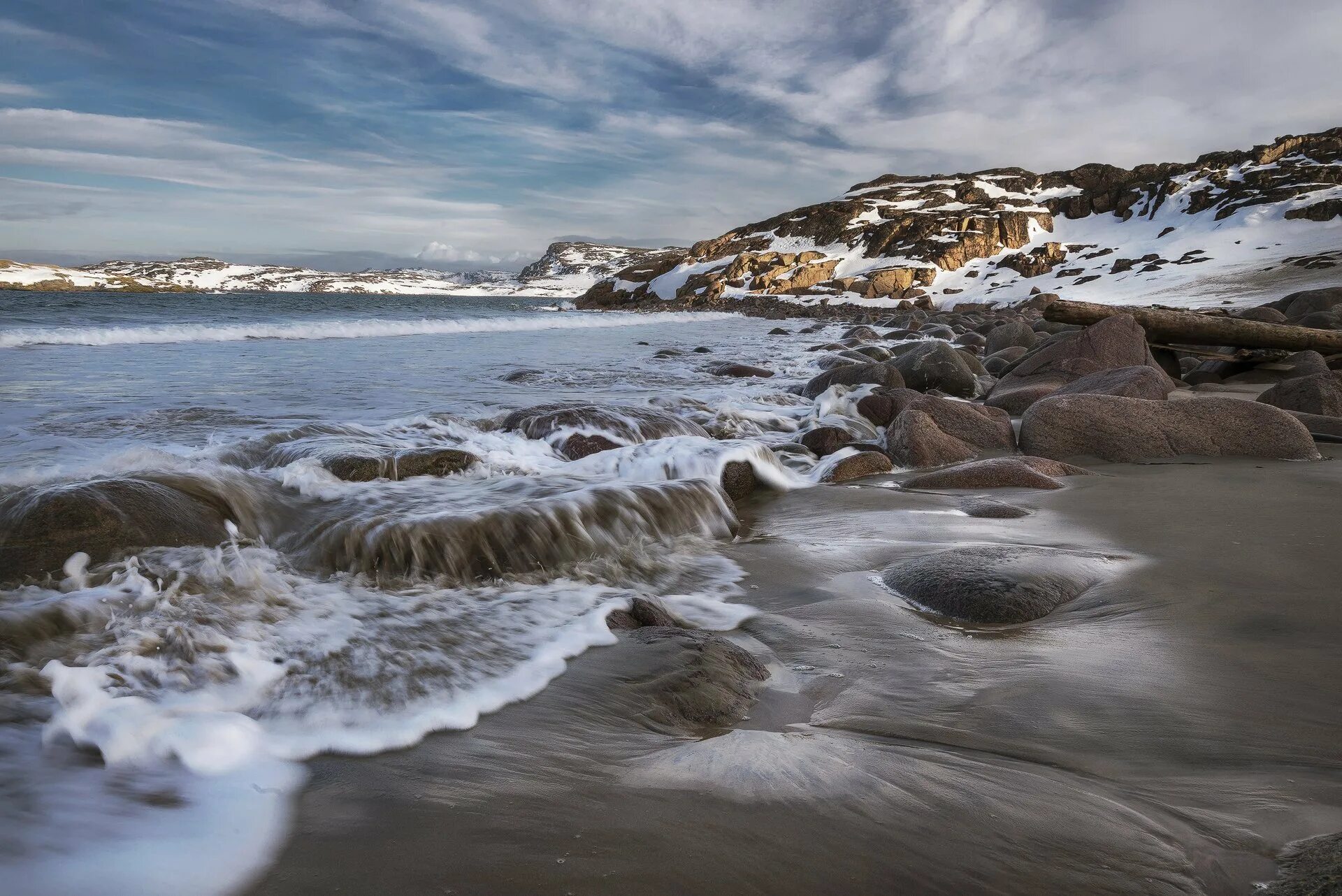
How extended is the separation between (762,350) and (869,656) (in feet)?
49.8

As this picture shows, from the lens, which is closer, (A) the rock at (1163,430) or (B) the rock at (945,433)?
(A) the rock at (1163,430)

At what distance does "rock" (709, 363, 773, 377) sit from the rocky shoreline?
5.14 m

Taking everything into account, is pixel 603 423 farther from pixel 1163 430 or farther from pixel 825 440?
pixel 1163 430

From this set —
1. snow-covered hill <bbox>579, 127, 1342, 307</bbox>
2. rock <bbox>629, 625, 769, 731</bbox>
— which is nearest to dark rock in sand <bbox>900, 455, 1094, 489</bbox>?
rock <bbox>629, 625, 769, 731</bbox>

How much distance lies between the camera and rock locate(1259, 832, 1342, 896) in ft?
3.65

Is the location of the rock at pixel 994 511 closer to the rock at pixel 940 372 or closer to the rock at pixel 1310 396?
the rock at pixel 1310 396

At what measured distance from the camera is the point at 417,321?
94.0ft

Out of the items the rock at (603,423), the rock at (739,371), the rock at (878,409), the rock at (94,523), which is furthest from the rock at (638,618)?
the rock at (739,371)

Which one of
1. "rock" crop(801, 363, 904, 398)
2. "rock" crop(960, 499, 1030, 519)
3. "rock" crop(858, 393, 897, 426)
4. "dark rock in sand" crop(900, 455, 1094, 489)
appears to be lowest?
"rock" crop(960, 499, 1030, 519)

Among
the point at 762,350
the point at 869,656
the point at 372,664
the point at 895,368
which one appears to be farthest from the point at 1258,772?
the point at 762,350

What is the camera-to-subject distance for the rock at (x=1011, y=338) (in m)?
13.3

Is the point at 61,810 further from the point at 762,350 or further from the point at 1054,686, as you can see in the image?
the point at 762,350

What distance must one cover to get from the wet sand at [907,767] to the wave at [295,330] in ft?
57.5

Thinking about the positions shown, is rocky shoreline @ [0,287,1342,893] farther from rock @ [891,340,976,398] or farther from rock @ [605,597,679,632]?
rock @ [891,340,976,398]
